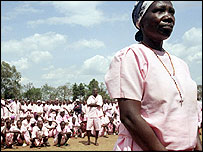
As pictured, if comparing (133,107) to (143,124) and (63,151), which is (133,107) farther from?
(63,151)

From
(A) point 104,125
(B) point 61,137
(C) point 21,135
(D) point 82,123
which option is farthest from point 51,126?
(A) point 104,125

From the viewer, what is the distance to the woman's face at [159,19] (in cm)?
138

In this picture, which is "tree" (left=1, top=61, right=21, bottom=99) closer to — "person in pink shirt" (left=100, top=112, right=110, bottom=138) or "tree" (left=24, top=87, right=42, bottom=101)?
"tree" (left=24, top=87, right=42, bottom=101)

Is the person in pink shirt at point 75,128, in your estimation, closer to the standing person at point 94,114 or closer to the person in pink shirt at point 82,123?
the person in pink shirt at point 82,123

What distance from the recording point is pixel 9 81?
121 feet

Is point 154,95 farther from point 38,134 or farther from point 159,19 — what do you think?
point 38,134

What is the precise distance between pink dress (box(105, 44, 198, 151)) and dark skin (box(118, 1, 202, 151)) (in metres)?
0.05

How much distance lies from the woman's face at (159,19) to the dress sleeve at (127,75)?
0.16 metres

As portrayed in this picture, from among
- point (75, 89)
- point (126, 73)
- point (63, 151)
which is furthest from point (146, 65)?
point (75, 89)

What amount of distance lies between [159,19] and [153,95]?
416mm

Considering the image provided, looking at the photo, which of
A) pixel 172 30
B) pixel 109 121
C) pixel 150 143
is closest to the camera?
pixel 150 143

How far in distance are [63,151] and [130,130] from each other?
22.6 ft

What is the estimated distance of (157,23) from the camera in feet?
4.52

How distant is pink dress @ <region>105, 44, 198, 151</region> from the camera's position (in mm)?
1240
